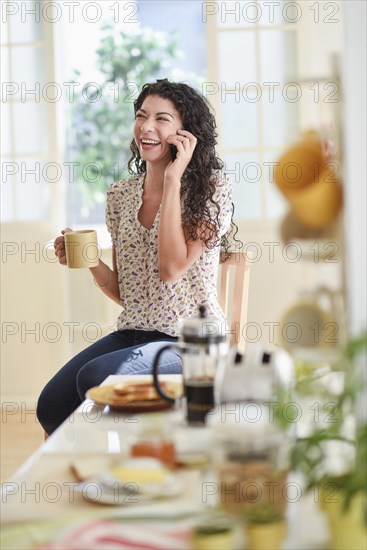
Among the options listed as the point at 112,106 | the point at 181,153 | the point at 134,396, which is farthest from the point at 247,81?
the point at 112,106

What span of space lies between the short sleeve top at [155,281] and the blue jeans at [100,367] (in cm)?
5

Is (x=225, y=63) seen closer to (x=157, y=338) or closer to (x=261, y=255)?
(x=261, y=255)

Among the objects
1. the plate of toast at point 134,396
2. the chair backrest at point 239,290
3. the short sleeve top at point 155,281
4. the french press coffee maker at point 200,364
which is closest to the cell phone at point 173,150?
the short sleeve top at point 155,281

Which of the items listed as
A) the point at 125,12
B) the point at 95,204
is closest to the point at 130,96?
the point at 125,12

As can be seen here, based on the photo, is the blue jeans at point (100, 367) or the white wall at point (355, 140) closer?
the white wall at point (355, 140)

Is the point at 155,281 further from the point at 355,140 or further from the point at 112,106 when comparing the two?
the point at 112,106

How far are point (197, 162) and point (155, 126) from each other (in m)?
0.16

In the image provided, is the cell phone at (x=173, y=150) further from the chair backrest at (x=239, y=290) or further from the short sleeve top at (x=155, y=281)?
the chair backrest at (x=239, y=290)

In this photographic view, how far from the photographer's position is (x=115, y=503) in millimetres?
1306

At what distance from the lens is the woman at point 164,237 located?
8.56ft

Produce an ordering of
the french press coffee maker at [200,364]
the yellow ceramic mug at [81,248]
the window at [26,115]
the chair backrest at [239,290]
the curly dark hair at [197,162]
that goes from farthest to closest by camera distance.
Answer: the window at [26,115] < the chair backrest at [239,290] < the curly dark hair at [197,162] < the yellow ceramic mug at [81,248] < the french press coffee maker at [200,364]

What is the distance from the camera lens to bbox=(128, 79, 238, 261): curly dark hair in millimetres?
2666

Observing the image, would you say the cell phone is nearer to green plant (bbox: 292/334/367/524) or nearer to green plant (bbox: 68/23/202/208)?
green plant (bbox: 292/334/367/524)

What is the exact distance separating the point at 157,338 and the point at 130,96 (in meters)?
4.07
